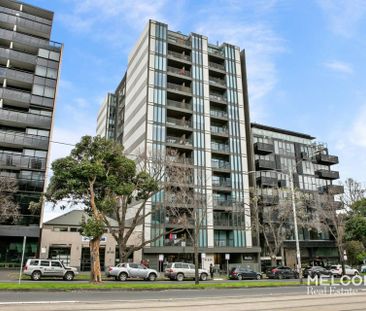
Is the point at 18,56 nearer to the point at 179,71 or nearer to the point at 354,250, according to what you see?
the point at 179,71

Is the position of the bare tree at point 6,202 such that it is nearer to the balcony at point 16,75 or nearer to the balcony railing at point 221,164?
the balcony at point 16,75

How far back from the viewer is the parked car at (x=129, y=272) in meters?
29.2

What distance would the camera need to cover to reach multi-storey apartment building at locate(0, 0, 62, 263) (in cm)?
3945

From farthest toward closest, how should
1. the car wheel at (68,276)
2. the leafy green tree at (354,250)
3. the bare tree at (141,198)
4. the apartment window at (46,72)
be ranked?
the leafy green tree at (354,250) < the apartment window at (46,72) < the bare tree at (141,198) < the car wheel at (68,276)

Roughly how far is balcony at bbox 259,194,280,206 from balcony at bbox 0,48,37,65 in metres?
40.2

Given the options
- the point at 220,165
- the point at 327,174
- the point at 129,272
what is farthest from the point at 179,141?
the point at 327,174

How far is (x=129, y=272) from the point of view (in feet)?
97.1

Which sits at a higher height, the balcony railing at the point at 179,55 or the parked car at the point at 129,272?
the balcony railing at the point at 179,55

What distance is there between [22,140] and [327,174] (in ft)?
188

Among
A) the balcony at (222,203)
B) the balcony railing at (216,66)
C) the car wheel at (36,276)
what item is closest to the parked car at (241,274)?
the balcony at (222,203)

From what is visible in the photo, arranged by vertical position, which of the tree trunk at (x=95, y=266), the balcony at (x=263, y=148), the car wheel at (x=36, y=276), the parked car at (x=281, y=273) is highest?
the balcony at (x=263, y=148)

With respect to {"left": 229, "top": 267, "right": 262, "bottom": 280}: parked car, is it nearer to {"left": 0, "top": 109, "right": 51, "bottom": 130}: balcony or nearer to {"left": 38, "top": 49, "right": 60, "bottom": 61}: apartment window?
{"left": 0, "top": 109, "right": 51, "bottom": 130}: balcony

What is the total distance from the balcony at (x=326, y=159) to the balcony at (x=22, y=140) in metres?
53.6

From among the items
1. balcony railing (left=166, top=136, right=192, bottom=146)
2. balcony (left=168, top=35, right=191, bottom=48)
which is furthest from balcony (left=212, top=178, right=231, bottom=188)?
balcony (left=168, top=35, right=191, bottom=48)
